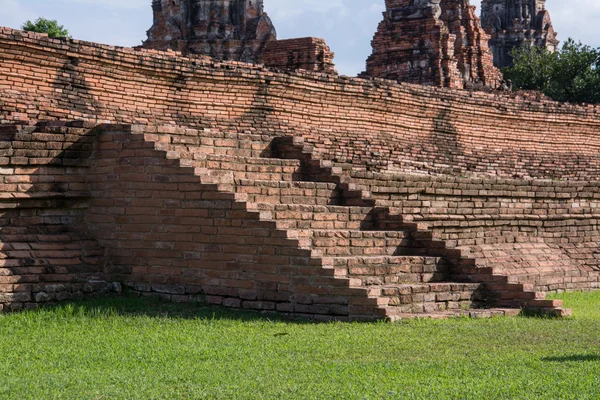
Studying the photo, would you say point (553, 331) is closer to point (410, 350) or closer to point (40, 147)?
point (410, 350)

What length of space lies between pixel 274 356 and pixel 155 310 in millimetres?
2013

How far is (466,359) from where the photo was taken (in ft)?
22.7

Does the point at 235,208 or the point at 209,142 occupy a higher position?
the point at 209,142

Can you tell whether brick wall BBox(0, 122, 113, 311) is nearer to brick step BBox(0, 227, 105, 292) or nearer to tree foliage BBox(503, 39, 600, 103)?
brick step BBox(0, 227, 105, 292)

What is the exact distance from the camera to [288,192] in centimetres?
993

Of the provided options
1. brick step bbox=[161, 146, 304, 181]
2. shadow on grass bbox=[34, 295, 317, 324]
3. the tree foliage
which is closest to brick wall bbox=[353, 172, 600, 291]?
brick step bbox=[161, 146, 304, 181]

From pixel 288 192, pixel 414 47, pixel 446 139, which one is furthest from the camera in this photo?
pixel 414 47

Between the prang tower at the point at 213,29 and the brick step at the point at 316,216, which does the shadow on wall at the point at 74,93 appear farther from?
the prang tower at the point at 213,29

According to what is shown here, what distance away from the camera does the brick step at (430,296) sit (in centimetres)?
870

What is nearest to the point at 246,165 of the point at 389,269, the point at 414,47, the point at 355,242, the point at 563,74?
the point at 355,242

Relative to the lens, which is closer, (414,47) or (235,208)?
(235,208)

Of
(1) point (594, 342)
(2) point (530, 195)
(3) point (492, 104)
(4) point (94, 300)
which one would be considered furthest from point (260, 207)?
(3) point (492, 104)

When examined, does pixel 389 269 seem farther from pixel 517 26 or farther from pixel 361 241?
pixel 517 26

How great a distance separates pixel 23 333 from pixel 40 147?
2.31 meters
